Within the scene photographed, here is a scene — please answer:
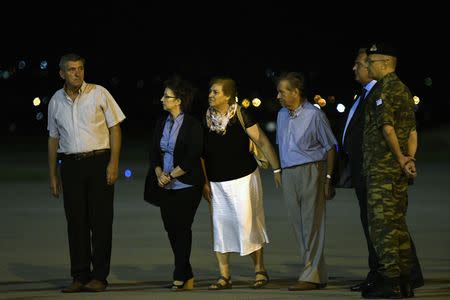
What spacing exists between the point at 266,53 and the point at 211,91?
213 feet

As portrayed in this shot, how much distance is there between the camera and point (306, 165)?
11102 millimetres

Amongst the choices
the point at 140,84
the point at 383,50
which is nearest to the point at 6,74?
the point at 140,84

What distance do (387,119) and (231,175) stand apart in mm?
2005

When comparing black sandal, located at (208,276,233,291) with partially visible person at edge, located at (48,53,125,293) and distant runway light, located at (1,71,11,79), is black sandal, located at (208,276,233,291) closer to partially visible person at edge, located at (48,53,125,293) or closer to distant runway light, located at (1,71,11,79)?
partially visible person at edge, located at (48,53,125,293)

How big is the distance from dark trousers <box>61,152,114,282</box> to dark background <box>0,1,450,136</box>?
44.5m

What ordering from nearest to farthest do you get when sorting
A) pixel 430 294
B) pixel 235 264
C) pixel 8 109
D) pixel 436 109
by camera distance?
pixel 430 294 → pixel 235 264 → pixel 436 109 → pixel 8 109

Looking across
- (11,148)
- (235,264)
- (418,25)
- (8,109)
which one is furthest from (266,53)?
(235,264)

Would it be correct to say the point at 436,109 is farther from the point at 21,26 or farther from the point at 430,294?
the point at 430,294

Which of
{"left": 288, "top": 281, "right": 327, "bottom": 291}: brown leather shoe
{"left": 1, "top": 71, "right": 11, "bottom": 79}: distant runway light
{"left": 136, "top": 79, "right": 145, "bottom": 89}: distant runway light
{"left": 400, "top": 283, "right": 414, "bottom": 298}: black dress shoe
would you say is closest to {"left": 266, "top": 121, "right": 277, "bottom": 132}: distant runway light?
A: {"left": 136, "top": 79, "right": 145, "bottom": 89}: distant runway light

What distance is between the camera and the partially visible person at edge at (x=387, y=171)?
982 cm

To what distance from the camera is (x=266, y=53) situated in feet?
250

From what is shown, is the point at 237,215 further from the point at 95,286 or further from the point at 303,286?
the point at 95,286

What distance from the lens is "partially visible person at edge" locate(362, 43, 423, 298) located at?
9820 millimetres

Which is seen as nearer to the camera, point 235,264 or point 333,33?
point 235,264
